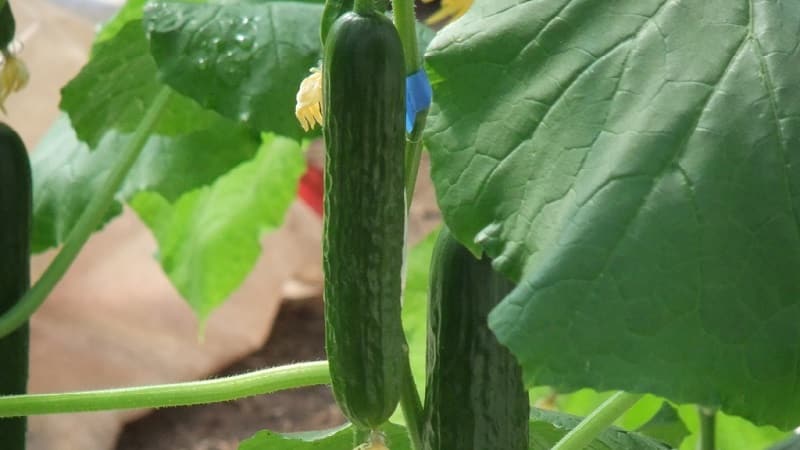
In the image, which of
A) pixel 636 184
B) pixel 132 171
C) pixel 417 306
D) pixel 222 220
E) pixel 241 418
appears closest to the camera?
pixel 636 184

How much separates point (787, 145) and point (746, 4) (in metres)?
0.08

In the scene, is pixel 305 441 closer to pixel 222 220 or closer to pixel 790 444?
pixel 790 444

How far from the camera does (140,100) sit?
3.86 ft

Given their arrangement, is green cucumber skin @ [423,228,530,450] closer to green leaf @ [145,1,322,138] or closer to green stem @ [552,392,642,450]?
green stem @ [552,392,642,450]

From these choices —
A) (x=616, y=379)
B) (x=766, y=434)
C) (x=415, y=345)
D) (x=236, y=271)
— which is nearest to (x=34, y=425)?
(x=236, y=271)

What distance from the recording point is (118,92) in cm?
116

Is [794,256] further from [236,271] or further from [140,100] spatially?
[236,271]

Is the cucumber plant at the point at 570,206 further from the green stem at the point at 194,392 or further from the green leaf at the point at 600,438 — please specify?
the green leaf at the point at 600,438

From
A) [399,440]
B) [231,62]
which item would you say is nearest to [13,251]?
[231,62]

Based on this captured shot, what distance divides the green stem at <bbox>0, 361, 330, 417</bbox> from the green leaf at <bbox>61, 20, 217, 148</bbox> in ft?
1.38

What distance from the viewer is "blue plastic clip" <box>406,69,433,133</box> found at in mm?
668

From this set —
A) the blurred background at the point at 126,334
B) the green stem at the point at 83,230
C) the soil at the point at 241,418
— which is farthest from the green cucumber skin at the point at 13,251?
the soil at the point at 241,418

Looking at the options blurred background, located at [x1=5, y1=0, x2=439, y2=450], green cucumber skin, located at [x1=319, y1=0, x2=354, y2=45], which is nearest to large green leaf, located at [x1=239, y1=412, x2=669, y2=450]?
green cucumber skin, located at [x1=319, y1=0, x2=354, y2=45]

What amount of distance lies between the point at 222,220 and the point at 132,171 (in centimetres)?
30
